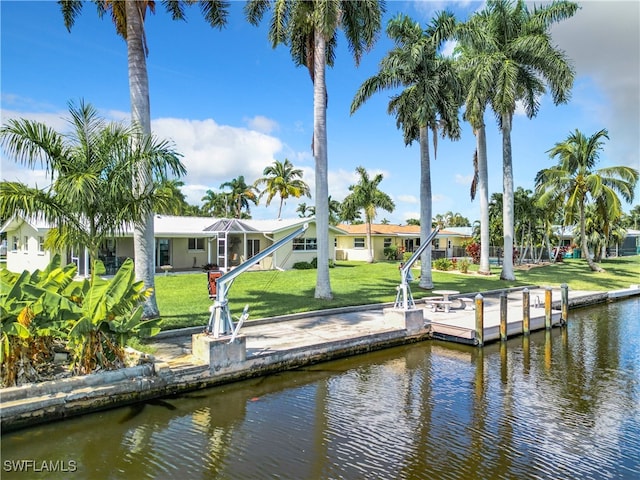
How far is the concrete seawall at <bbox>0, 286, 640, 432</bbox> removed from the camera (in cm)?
692

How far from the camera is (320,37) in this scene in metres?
16.3

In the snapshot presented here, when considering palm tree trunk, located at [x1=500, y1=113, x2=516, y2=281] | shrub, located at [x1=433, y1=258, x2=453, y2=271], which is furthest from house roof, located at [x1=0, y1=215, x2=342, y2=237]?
palm tree trunk, located at [x1=500, y1=113, x2=516, y2=281]

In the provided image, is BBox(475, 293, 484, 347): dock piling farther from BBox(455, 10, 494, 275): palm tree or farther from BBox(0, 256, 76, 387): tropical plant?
BBox(455, 10, 494, 275): palm tree

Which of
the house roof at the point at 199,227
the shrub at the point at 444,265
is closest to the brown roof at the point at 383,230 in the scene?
the shrub at the point at 444,265

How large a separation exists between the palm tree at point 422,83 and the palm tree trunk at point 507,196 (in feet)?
22.1

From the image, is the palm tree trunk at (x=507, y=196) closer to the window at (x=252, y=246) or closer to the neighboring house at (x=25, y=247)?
the window at (x=252, y=246)

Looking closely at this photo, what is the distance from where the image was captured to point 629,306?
19.6 meters

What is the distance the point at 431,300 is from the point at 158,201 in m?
11.1

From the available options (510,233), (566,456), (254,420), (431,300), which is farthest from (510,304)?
(254,420)

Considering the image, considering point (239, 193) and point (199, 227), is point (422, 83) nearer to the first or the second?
point (199, 227)

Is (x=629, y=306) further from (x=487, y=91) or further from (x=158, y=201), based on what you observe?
(x=158, y=201)

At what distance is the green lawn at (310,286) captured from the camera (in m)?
Result: 14.6

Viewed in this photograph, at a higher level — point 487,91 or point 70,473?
point 487,91

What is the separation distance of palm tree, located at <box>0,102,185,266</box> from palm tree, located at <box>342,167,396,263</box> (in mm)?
26488
